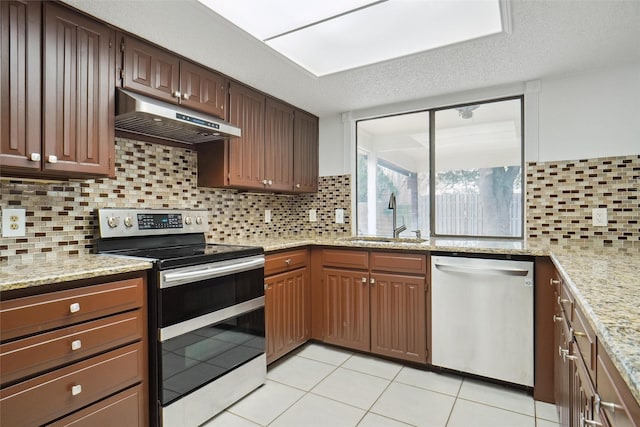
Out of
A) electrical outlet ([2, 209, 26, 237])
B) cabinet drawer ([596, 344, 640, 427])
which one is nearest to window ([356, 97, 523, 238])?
cabinet drawer ([596, 344, 640, 427])

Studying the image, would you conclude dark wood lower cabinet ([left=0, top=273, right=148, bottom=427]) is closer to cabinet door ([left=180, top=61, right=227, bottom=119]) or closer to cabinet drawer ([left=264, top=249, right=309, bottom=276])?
cabinet drawer ([left=264, top=249, right=309, bottom=276])

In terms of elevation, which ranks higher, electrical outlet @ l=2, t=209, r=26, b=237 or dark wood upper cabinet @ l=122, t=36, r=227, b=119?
dark wood upper cabinet @ l=122, t=36, r=227, b=119

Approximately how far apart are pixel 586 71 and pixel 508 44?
2.87 ft

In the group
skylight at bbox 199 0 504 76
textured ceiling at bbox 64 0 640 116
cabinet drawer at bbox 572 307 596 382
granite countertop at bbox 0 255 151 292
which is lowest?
cabinet drawer at bbox 572 307 596 382

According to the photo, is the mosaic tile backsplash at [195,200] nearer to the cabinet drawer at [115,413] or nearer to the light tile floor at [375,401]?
the cabinet drawer at [115,413]

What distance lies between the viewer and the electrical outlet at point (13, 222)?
1614 millimetres

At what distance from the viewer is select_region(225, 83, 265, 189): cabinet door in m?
2.51

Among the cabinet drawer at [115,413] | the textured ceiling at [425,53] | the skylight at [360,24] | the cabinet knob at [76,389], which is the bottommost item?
the cabinet drawer at [115,413]

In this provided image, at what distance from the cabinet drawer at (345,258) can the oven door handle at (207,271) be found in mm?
709

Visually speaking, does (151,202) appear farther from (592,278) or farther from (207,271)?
(592,278)

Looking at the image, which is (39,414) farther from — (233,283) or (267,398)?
(267,398)

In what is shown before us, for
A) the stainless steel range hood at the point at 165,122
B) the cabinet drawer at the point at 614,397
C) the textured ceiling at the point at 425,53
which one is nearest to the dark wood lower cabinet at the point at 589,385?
the cabinet drawer at the point at 614,397

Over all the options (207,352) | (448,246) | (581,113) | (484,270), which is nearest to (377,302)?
(448,246)

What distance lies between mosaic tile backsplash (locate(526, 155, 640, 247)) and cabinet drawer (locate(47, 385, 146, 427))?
274 centimetres
